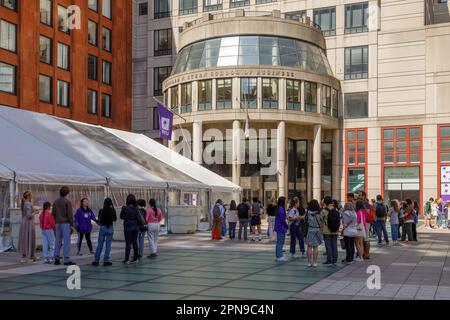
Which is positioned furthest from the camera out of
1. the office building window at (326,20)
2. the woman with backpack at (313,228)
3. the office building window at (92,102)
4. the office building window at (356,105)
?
the office building window at (326,20)

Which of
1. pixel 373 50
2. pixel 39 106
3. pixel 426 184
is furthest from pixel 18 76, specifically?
pixel 426 184

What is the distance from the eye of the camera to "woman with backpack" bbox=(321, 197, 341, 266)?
590 inches

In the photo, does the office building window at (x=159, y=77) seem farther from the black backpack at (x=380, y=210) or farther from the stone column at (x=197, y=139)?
the black backpack at (x=380, y=210)

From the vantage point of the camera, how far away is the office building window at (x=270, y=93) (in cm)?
5041

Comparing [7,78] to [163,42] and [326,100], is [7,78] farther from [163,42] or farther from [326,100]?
[326,100]

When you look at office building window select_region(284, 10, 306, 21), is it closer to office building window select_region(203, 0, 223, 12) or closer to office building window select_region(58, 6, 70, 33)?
office building window select_region(203, 0, 223, 12)

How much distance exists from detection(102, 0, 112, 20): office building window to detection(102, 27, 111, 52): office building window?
1391mm

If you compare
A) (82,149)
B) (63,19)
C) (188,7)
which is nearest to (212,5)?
(188,7)

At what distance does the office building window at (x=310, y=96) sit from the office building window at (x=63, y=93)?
20.8m

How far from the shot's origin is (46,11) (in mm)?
47219

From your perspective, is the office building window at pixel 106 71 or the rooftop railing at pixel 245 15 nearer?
the rooftop railing at pixel 245 15

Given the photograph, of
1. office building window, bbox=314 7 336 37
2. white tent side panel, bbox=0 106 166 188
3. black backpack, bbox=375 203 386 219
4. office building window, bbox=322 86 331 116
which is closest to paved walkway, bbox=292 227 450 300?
black backpack, bbox=375 203 386 219

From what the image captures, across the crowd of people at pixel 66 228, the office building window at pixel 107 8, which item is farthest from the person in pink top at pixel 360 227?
the office building window at pixel 107 8

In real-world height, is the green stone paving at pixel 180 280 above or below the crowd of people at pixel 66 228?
below
